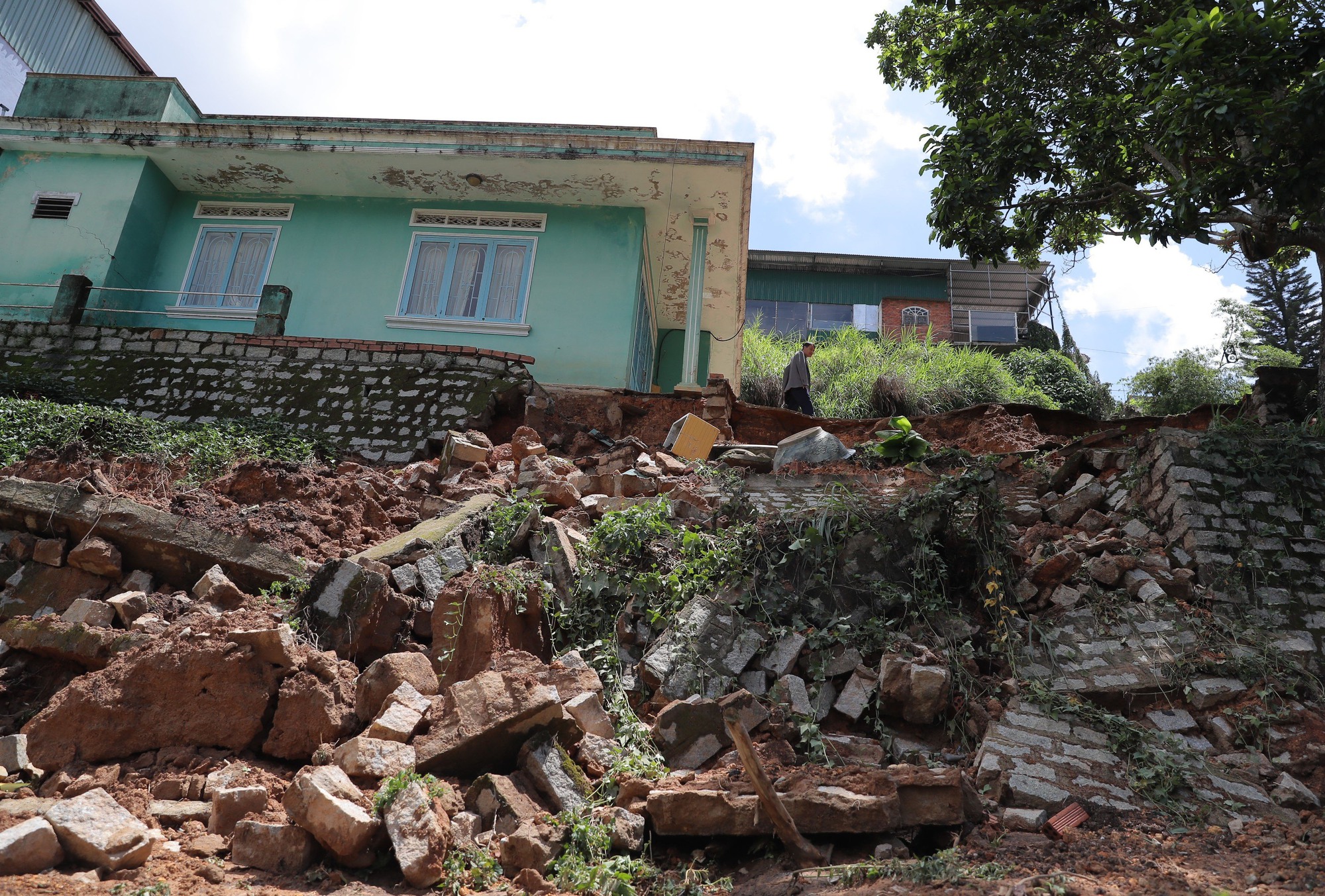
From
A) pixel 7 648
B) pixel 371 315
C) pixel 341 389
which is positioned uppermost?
pixel 371 315

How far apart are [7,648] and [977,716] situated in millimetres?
5507

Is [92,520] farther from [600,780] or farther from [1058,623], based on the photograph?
[1058,623]

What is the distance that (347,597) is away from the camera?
5148 mm

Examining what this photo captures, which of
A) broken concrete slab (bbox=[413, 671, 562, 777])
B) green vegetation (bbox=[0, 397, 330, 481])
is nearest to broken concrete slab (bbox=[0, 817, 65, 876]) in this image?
broken concrete slab (bbox=[413, 671, 562, 777])

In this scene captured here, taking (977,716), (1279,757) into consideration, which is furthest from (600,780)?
(1279,757)

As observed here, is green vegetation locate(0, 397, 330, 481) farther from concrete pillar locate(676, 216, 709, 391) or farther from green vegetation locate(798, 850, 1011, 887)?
green vegetation locate(798, 850, 1011, 887)

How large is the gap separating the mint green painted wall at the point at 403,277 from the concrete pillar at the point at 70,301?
1.01m

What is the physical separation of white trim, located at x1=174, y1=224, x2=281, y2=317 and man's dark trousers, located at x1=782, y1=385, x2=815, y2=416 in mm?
6896

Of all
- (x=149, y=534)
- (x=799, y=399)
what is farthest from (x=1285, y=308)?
(x=149, y=534)

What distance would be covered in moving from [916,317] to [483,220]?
12296mm

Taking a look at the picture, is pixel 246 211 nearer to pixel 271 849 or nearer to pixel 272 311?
pixel 272 311

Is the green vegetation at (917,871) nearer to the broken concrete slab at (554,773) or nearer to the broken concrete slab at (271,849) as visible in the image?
the broken concrete slab at (554,773)

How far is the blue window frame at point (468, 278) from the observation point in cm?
1131

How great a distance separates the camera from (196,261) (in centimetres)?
1203
